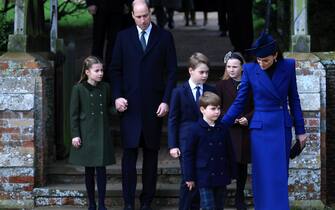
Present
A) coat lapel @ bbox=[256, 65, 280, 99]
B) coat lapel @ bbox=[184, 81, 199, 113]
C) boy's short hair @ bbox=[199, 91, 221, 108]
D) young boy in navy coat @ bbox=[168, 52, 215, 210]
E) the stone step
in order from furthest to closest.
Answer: the stone step, coat lapel @ bbox=[184, 81, 199, 113], young boy in navy coat @ bbox=[168, 52, 215, 210], coat lapel @ bbox=[256, 65, 280, 99], boy's short hair @ bbox=[199, 91, 221, 108]

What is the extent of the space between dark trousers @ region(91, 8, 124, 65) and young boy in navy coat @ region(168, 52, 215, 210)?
2.68 meters

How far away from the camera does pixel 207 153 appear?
6.82 m

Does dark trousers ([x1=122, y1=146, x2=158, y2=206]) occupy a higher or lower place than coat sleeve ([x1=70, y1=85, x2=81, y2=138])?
lower

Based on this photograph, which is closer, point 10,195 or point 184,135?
point 184,135

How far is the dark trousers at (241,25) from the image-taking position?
10.4m

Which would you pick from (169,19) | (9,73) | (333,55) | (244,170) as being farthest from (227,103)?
(169,19)

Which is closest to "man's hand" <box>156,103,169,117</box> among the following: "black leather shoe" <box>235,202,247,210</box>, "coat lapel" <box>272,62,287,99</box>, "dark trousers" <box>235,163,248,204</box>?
"dark trousers" <box>235,163,248,204</box>

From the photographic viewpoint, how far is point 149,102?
7.86 meters

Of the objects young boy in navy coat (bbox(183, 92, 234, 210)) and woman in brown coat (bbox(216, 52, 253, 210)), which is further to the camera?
woman in brown coat (bbox(216, 52, 253, 210))

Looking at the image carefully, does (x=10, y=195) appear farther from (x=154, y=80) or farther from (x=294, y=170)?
(x=294, y=170)

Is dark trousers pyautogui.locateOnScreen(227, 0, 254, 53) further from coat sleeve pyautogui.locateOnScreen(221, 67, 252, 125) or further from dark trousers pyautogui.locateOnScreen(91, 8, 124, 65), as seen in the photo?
coat sleeve pyautogui.locateOnScreen(221, 67, 252, 125)

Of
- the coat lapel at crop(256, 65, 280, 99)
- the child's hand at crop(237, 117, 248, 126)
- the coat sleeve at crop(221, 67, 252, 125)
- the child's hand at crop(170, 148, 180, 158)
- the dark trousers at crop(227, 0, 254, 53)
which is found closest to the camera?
the coat lapel at crop(256, 65, 280, 99)

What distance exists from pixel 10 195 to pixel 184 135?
7.21 feet

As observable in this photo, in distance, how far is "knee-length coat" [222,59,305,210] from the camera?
6867 mm
